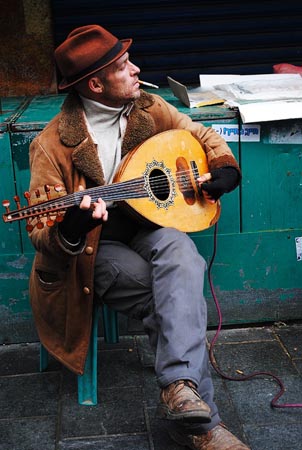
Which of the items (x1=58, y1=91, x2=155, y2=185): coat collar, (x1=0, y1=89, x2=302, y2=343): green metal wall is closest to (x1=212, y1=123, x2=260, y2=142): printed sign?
(x1=0, y1=89, x2=302, y2=343): green metal wall

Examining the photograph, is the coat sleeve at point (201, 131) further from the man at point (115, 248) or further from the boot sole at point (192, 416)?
the boot sole at point (192, 416)

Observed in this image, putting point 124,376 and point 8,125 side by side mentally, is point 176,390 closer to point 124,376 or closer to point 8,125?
point 124,376

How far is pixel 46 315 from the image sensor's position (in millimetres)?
3555

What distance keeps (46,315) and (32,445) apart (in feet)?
1.98

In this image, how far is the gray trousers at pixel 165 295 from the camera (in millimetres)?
3018

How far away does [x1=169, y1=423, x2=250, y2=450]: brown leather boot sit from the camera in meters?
3.06

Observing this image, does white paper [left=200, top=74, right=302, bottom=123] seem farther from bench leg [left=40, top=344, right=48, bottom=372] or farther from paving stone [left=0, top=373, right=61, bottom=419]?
paving stone [left=0, top=373, right=61, bottom=419]

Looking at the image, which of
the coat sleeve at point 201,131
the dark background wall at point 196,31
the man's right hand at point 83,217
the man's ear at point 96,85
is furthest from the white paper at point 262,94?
the man's right hand at point 83,217

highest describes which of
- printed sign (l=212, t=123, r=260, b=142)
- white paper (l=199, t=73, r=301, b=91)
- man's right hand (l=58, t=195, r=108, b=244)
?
white paper (l=199, t=73, r=301, b=91)

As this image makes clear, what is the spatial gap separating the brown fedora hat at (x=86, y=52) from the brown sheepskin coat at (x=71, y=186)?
16 centimetres

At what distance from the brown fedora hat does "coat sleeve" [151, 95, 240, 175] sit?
384mm

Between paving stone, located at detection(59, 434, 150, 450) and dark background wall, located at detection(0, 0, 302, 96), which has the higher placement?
dark background wall, located at detection(0, 0, 302, 96)

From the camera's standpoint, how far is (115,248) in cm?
343

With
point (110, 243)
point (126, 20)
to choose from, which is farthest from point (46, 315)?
point (126, 20)
